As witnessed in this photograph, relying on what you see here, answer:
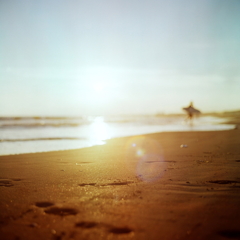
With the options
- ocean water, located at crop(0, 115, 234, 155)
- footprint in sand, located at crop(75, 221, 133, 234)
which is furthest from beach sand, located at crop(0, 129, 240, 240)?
ocean water, located at crop(0, 115, 234, 155)

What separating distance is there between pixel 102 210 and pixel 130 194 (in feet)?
2.05

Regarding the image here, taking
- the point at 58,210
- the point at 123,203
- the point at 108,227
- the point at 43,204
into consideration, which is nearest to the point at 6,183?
the point at 43,204

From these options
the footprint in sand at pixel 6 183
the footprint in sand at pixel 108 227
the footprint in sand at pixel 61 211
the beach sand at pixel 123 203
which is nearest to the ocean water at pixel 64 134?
the footprint in sand at pixel 6 183

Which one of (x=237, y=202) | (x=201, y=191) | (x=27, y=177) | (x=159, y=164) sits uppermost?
(x=159, y=164)

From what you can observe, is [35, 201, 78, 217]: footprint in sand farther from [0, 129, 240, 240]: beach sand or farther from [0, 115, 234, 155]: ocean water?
[0, 115, 234, 155]: ocean water

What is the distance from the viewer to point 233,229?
2252 millimetres

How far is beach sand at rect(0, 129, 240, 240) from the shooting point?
228 centimetres

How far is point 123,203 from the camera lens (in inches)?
115

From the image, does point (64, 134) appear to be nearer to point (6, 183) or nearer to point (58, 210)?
point (6, 183)

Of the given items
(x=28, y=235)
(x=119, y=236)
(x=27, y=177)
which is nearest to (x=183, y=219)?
Answer: (x=119, y=236)

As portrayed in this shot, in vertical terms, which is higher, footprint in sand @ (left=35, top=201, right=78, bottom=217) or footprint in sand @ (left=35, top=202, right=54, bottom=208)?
footprint in sand @ (left=35, top=202, right=54, bottom=208)

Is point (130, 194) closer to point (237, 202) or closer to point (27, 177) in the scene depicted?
point (237, 202)

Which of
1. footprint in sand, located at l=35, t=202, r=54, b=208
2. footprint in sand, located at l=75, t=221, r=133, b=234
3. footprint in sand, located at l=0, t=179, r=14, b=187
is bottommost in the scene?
footprint in sand, located at l=75, t=221, r=133, b=234

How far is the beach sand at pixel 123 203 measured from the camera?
228cm
